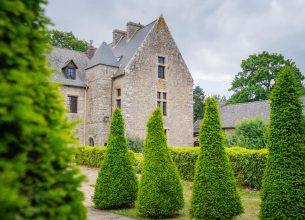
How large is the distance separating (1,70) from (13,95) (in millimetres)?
261

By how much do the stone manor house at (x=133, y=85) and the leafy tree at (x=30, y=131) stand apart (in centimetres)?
2242

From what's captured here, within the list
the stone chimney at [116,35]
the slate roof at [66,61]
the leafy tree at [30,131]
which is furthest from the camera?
the stone chimney at [116,35]

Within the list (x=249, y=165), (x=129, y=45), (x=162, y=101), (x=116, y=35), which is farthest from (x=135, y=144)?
(x=116, y=35)

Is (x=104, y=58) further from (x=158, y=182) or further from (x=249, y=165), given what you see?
(x=158, y=182)

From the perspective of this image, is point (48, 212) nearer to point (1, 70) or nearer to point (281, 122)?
point (1, 70)

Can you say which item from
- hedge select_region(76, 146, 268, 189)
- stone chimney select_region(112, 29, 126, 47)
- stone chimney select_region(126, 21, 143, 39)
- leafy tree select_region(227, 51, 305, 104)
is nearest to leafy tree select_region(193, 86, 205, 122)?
leafy tree select_region(227, 51, 305, 104)

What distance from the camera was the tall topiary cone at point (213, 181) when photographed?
305 inches

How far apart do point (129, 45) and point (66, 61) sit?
5.61 meters

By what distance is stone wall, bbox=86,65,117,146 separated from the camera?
26062 millimetres

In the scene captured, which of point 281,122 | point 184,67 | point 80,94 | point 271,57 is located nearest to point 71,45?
point 80,94

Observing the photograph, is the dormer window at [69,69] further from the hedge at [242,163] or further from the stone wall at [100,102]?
the hedge at [242,163]

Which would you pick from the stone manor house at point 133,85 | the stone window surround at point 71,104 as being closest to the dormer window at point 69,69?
the stone manor house at point 133,85

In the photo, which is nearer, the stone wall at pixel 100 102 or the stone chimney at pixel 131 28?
the stone wall at pixel 100 102

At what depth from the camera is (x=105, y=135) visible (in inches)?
1024
